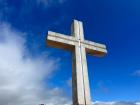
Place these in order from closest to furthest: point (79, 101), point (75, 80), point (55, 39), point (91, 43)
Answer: point (79, 101) < point (75, 80) < point (55, 39) < point (91, 43)

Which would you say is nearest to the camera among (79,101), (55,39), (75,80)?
(79,101)

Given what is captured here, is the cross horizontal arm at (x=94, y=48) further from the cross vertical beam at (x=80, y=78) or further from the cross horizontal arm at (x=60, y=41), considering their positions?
the cross horizontal arm at (x=60, y=41)

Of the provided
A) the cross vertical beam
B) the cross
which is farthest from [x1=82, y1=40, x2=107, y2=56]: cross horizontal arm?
the cross vertical beam

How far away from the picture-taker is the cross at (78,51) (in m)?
7.56

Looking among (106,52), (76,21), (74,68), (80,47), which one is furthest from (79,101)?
(76,21)

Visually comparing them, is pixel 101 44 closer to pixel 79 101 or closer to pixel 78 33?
pixel 78 33

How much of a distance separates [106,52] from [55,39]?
8.15 feet

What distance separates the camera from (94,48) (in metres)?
9.23

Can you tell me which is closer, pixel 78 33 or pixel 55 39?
pixel 55 39

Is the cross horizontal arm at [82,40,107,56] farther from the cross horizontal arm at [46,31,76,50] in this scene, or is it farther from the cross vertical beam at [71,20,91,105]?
the cross horizontal arm at [46,31,76,50]

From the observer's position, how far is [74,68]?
320 inches

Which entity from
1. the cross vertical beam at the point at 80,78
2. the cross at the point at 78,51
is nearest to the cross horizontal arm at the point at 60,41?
the cross at the point at 78,51

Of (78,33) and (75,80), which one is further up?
(78,33)

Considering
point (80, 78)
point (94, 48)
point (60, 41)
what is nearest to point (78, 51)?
point (60, 41)
